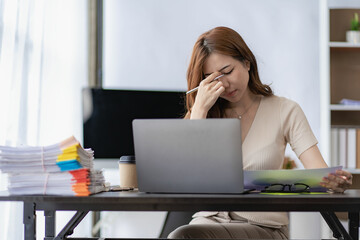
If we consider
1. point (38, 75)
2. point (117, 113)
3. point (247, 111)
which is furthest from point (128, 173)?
point (117, 113)

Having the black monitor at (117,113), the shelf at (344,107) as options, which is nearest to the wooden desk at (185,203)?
the black monitor at (117,113)

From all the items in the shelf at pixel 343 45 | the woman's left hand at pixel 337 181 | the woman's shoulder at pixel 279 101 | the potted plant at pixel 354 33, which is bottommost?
the woman's left hand at pixel 337 181

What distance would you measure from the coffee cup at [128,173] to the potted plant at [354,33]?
8.90 feet

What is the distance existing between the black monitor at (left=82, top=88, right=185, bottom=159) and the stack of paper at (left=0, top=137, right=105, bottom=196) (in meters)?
2.23

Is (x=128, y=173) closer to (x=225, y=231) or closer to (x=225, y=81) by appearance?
(x=225, y=231)

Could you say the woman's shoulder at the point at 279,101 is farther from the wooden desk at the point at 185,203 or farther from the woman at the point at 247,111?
the wooden desk at the point at 185,203

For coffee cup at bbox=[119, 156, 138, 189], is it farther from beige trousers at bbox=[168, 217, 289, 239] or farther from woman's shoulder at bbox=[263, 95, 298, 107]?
woman's shoulder at bbox=[263, 95, 298, 107]

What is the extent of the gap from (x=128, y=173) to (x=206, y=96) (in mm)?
471

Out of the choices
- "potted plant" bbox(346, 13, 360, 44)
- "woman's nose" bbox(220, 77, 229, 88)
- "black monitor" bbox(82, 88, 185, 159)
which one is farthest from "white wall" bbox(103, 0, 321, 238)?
"woman's nose" bbox(220, 77, 229, 88)

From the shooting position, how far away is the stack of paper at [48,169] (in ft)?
4.15

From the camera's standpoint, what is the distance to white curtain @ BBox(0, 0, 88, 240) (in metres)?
2.21

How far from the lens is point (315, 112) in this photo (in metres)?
4.19

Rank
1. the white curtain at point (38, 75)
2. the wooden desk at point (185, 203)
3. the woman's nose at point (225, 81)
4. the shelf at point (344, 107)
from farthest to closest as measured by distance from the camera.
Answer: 1. the shelf at point (344, 107)
2. the white curtain at point (38, 75)
3. the woman's nose at point (225, 81)
4. the wooden desk at point (185, 203)

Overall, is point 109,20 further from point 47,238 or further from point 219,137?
point 219,137
